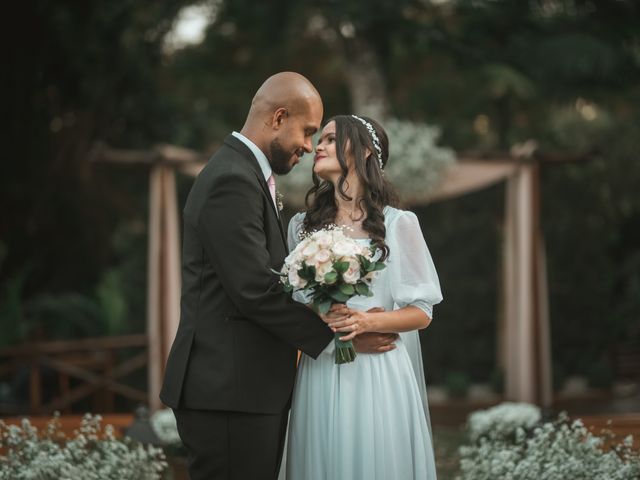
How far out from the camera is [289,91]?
A: 3525 mm

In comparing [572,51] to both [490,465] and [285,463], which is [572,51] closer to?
[490,465]

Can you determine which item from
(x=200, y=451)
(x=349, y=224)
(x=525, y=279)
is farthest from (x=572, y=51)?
(x=200, y=451)

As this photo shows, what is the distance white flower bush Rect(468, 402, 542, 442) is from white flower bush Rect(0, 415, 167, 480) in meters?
2.46

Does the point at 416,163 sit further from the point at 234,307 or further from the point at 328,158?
the point at 234,307

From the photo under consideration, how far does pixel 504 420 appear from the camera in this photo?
6406 mm

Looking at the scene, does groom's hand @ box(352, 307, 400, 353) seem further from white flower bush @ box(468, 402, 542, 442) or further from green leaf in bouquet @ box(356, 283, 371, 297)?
white flower bush @ box(468, 402, 542, 442)

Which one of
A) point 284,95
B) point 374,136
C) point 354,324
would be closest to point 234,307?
point 354,324

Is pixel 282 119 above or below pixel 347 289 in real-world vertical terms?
above

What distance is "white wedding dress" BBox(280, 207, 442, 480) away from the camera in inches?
138

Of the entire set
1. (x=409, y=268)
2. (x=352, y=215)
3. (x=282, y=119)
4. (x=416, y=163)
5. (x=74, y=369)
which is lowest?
(x=409, y=268)

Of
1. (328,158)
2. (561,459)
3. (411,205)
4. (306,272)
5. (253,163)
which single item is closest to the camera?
(306,272)

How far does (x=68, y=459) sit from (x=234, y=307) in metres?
1.91

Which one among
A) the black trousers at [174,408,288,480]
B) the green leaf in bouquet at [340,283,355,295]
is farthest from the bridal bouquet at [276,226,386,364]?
the black trousers at [174,408,288,480]

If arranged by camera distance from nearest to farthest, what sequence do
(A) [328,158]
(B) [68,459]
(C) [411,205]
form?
1. (A) [328,158]
2. (B) [68,459]
3. (C) [411,205]
